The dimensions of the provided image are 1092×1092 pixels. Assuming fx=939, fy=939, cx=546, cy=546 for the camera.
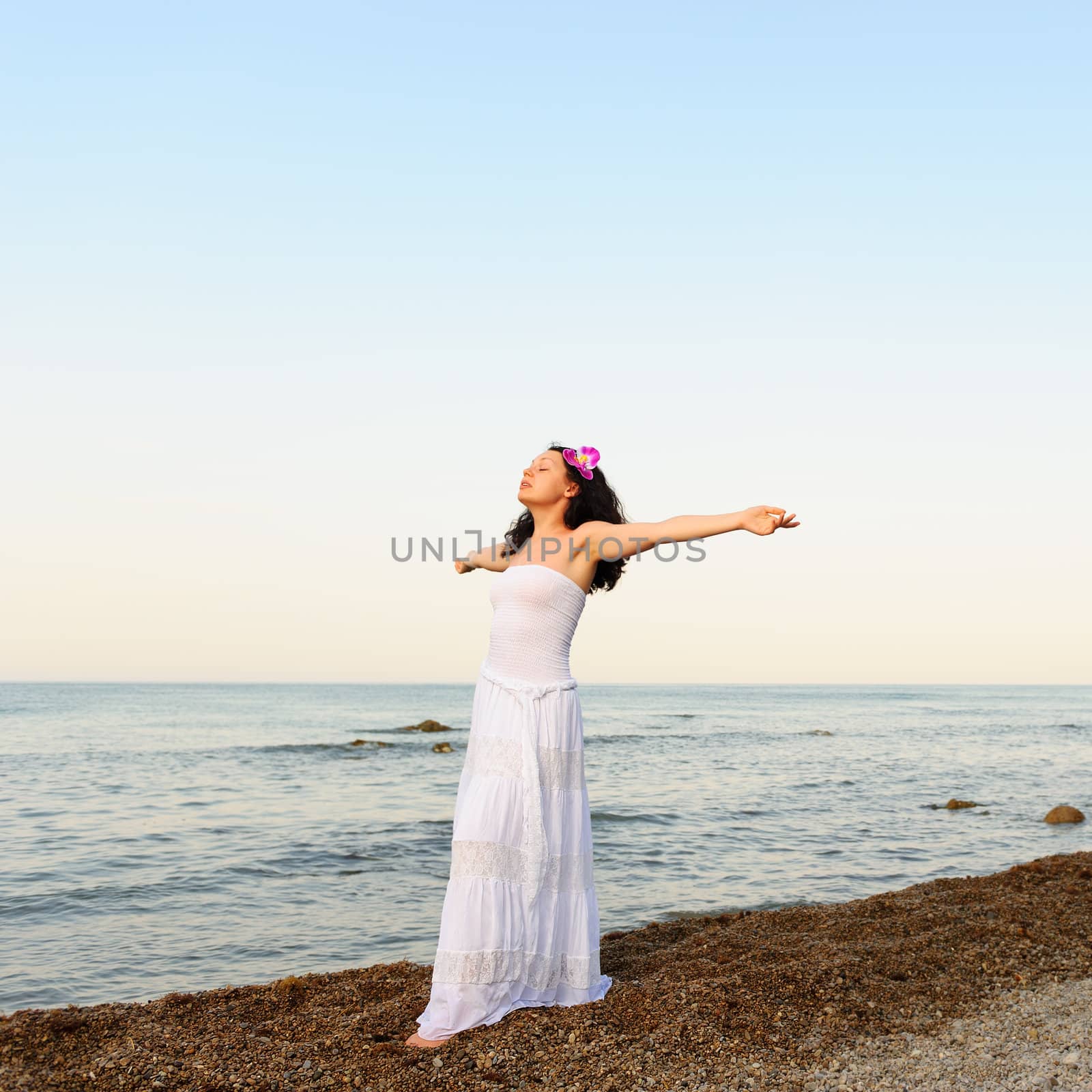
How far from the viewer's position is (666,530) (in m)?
4.59

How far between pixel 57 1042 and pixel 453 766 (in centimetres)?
2253

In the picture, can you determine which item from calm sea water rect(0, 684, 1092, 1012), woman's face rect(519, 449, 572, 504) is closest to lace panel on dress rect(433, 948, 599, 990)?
woman's face rect(519, 449, 572, 504)

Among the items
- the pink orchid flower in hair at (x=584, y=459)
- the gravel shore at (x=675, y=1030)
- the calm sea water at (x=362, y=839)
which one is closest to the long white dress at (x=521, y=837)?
the gravel shore at (x=675, y=1030)

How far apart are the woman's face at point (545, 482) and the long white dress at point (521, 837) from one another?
356 mm

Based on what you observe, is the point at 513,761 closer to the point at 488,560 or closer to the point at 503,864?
the point at 503,864

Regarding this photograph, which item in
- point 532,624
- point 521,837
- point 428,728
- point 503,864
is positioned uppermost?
point 532,624

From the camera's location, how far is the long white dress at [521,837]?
4441 millimetres

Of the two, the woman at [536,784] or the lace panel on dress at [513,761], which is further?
the lace panel on dress at [513,761]

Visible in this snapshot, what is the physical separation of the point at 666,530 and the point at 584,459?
0.70 metres

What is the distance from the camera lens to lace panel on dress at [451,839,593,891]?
4477 millimetres

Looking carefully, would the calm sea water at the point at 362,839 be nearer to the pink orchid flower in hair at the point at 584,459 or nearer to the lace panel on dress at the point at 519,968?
the lace panel on dress at the point at 519,968

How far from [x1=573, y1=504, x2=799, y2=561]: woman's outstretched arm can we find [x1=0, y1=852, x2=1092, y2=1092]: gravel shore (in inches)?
90.5

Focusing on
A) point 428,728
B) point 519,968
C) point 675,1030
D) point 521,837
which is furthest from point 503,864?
point 428,728

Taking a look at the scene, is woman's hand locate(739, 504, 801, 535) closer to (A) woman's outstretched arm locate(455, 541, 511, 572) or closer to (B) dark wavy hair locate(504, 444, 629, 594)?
(B) dark wavy hair locate(504, 444, 629, 594)
